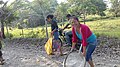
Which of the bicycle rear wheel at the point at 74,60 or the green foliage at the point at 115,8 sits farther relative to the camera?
the green foliage at the point at 115,8

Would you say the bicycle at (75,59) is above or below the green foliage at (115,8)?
below

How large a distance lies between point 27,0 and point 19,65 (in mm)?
20398

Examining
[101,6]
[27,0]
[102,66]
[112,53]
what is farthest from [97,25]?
[102,66]

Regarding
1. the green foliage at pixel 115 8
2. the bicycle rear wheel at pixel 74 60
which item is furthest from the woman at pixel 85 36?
the green foliage at pixel 115 8

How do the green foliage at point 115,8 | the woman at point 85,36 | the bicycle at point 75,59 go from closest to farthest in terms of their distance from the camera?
the woman at point 85,36, the bicycle at point 75,59, the green foliage at point 115,8

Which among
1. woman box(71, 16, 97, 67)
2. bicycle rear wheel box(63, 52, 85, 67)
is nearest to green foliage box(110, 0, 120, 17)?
bicycle rear wheel box(63, 52, 85, 67)

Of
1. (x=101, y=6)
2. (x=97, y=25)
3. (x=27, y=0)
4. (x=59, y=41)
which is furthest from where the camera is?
(x=101, y=6)

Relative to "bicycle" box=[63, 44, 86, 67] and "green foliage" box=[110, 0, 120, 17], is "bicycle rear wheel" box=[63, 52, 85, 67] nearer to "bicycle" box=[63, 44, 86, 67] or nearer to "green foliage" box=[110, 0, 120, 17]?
"bicycle" box=[63, 44, 86, 67]

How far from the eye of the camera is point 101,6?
39.8m

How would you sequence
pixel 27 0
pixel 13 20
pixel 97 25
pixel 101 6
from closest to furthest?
1. pixel 13 20
2. pixel 27 0
3. pixel 97 25
4. pixel 101 6

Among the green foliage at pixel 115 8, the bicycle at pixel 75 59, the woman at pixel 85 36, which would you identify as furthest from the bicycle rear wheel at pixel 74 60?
the green foliage at pixel 115 8

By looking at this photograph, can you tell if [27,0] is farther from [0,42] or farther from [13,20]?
[0,42]

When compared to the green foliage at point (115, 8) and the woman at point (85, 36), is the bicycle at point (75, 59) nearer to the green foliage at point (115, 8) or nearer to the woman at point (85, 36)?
the woman at point (85, 36)

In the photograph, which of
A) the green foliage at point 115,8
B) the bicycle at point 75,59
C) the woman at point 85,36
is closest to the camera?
the woman at point 85,36
